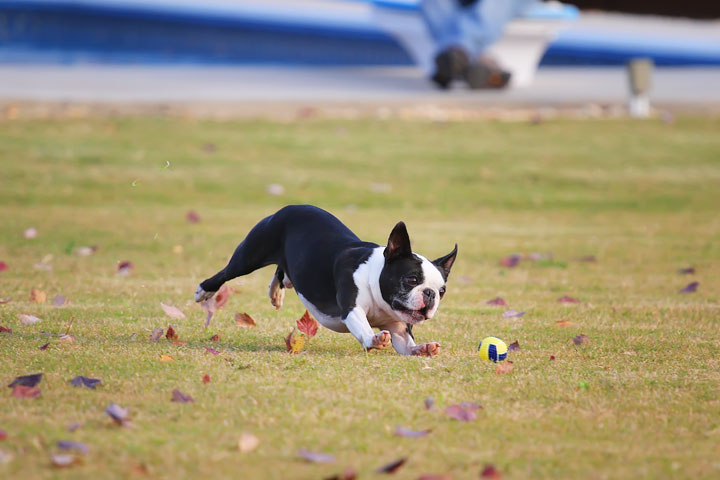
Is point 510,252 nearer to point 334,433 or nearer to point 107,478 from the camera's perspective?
point 334,433

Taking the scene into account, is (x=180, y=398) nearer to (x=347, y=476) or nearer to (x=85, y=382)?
(x=85, y=382)

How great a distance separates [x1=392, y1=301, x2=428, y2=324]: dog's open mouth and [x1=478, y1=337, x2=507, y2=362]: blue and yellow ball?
390 mm

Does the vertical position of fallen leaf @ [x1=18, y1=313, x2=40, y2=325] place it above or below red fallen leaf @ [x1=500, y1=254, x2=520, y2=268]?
below

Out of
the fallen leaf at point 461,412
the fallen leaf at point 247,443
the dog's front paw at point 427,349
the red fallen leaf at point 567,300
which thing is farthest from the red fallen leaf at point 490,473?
the red fallen leaf at point 567,300

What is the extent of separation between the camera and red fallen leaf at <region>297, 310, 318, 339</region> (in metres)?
5.33

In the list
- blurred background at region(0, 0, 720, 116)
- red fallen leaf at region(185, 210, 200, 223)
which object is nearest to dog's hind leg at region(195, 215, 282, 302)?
red fallen leaf at region(185, 210, 200, 223)

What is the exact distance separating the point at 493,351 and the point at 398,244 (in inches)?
26.4

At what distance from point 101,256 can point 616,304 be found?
401 cm

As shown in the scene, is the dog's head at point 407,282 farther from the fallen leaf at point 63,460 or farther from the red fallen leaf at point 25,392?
the fallen leaf at point 63,460

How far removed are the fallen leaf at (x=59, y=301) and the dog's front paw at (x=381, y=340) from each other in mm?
2345

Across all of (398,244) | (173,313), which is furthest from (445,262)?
(173,313)

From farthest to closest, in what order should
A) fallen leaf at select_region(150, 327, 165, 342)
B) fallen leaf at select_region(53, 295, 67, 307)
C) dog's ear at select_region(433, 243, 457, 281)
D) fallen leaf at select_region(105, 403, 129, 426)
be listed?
fallen leaf at select_region(53, 295, 67, 307) < fallen leaf at select_region(150, 327, 165, 342) < dog's ear at select_region(433, 243, 457, 281) < fallen leaf at select_region(105, 403, 129, 426)

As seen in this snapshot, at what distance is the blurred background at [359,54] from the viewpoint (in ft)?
51.8

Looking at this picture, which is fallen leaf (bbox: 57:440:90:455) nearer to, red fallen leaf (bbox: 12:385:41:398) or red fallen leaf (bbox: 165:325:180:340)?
red fallen leaf (bbox: 12:385:41:398)
